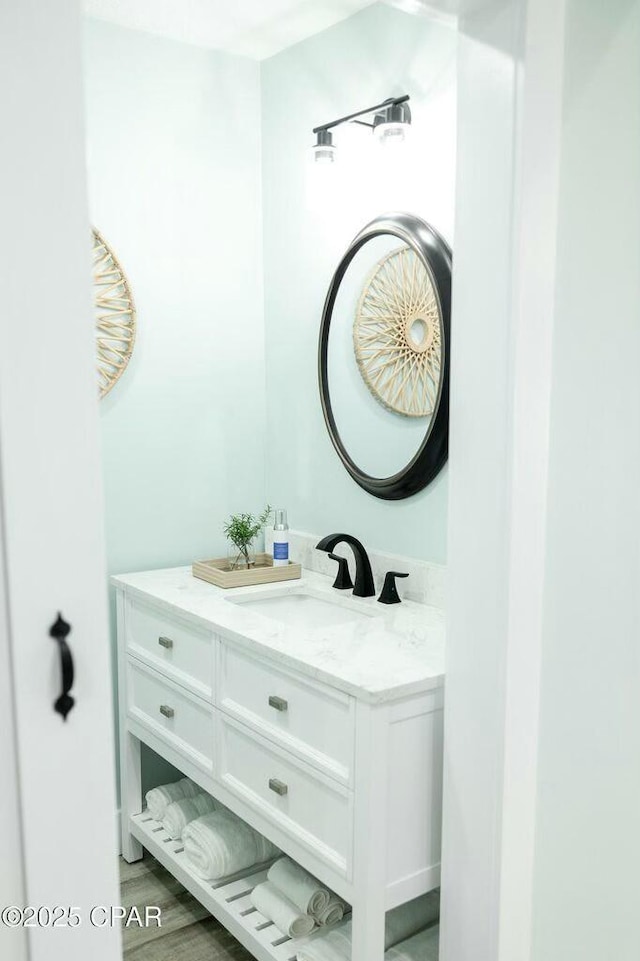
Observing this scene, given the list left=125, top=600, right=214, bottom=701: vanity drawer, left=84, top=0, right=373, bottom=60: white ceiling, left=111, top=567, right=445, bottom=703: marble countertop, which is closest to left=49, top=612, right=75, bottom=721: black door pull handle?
left=111, top=567, right=445, bottom=703: marble countertop

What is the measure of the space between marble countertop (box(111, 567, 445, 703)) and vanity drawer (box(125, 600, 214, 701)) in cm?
5

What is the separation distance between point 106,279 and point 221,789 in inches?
61.4

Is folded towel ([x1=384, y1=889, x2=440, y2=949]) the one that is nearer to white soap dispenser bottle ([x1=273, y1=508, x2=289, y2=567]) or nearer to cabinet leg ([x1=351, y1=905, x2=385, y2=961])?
cabinet leg ([x1=351, y1=905, x2=385, y2=961])

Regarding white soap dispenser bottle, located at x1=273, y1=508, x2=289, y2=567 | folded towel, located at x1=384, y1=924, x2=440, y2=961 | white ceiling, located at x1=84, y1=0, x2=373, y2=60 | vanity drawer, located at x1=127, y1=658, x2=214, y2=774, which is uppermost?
white ceiling, located at x1=84, y1=0, x2=373, y2=60

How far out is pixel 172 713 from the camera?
2414mm

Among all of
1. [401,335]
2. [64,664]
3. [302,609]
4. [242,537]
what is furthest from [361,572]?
[64,664]

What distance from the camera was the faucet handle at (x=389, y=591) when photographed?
231 centimetres

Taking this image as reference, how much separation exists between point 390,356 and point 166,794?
151cm

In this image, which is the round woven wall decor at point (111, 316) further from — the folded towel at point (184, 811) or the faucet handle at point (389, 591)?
the folded towel at point (184, 811)

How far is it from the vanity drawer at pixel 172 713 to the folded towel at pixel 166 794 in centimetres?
24

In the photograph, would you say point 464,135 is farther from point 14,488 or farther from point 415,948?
point 415,948

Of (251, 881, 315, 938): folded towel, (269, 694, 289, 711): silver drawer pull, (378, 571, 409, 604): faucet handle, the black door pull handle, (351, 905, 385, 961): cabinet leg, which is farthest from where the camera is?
(378, 571, 409, 604): faucet handle

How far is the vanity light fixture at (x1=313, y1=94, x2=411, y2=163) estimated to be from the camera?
7.26 feet

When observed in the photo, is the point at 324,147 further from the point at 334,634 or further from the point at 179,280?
the point at 334,634
